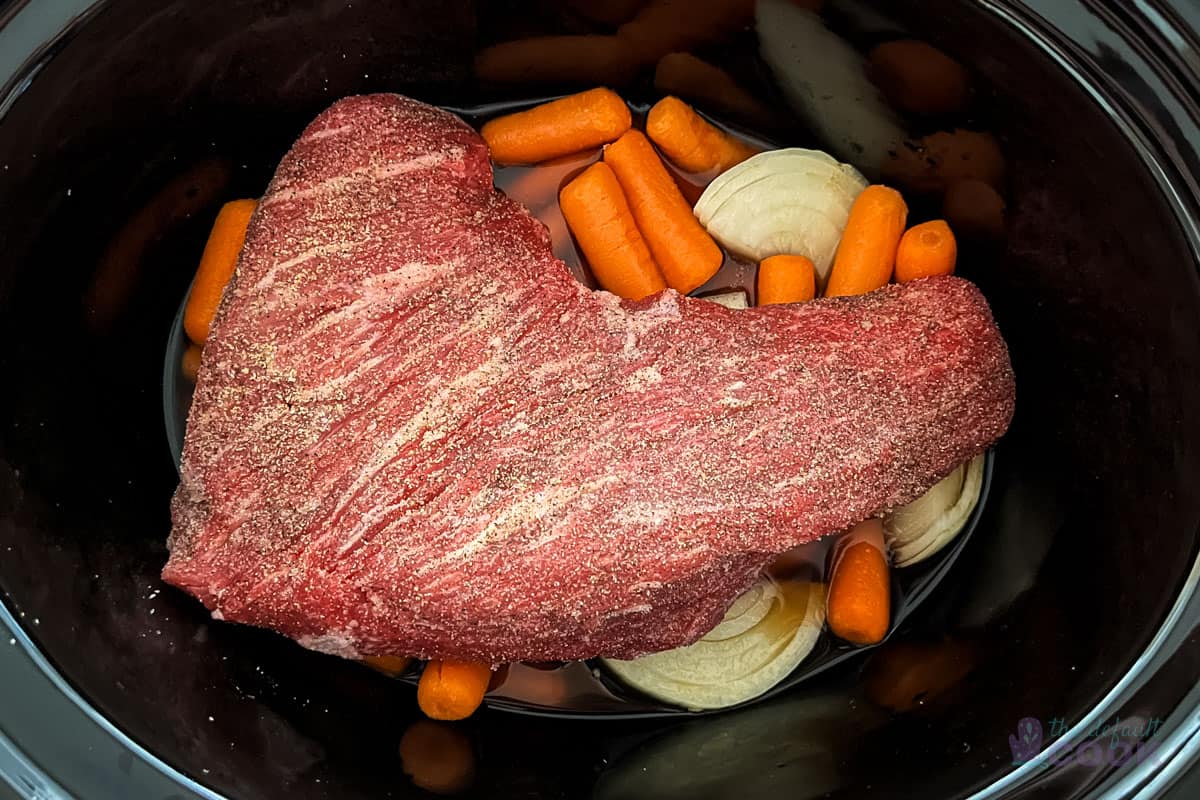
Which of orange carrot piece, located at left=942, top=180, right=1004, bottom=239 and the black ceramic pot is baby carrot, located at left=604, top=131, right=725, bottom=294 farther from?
orange carrot piece, located at left=942, top=180, right=1004, bottom=239

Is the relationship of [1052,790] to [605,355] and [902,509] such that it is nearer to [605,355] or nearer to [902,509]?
[902,509]

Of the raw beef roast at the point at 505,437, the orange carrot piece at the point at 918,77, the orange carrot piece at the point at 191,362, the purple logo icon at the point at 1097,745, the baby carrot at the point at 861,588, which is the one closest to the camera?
the purple logo icon at the point at 1097,745

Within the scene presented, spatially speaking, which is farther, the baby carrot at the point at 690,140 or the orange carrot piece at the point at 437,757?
the baby carrot at the point at 690,140

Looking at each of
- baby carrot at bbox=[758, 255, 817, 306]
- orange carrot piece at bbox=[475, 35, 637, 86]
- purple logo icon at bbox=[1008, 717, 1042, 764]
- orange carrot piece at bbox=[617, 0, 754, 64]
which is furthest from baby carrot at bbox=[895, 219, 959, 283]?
purple logo icon at bbox=[1008, 717, 1042, 764]

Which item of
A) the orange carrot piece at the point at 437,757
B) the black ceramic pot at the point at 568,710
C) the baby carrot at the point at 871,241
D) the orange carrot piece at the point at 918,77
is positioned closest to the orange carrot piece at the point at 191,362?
the black ceramic pot at the point at 568,710

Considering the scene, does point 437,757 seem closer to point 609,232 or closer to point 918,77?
point 609,232

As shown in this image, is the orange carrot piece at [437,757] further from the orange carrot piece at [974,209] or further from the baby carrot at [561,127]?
the orange carrot piece at [974,209]
